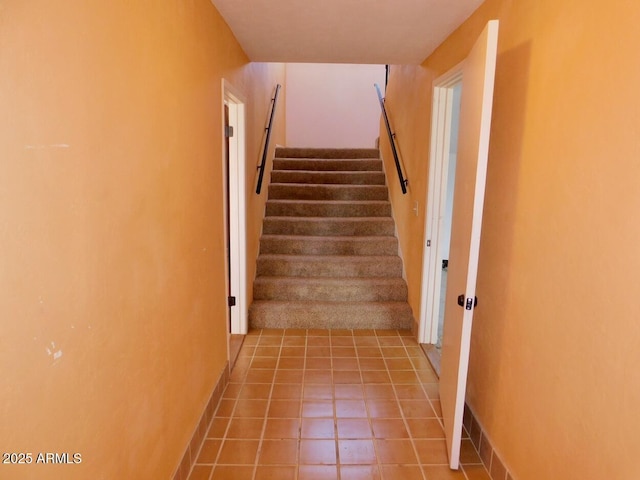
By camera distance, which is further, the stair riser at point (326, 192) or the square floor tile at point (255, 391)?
the stair riser at point (326, 192)

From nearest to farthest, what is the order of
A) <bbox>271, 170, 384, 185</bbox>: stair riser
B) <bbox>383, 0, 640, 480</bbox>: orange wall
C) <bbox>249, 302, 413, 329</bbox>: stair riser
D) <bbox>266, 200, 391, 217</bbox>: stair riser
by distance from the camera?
<bbox>383, 0, 640, 480</bbox>: orange wall < <bbox>249, 302, 413, 329</bbox>: stair riser < <bbox>266, 200, 391, 217</bbox>: stair riser < <bbox>271, 170, 384, 185</bbox>: stair riser

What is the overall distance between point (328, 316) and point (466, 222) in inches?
77.0

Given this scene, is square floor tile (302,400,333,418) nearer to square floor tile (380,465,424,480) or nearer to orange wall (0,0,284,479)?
square floor tile (380,465,424,480)

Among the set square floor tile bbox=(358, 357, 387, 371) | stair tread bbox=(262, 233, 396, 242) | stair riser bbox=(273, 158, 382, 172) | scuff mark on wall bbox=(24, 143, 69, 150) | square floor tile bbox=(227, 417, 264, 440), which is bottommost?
square floor tile bbox=(227, 417, 264, 440)

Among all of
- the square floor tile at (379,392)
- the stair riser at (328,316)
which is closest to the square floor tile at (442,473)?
the square floor tile at (379,392)

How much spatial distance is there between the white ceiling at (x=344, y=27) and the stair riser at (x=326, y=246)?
5.62 ft

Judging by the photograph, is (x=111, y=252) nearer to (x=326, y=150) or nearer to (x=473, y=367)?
(x=473, y=367)

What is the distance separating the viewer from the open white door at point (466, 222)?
5.09 feet

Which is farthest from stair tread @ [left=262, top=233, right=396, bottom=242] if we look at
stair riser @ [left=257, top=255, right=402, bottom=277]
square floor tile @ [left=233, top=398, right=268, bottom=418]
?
square floor tile @ [left=233, top=398, right=268, bottom=418]

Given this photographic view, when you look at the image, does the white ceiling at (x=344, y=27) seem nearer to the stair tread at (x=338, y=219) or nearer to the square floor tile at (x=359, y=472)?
the stair tread at (x=338, y=219)

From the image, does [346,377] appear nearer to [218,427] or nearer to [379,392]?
[379,392]

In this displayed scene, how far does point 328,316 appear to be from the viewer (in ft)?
11.3

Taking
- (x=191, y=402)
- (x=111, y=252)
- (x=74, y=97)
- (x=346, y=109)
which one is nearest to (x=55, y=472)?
(x=111, y=252)

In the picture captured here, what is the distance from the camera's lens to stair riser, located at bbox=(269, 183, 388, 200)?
4512mm
